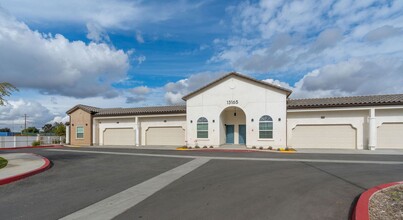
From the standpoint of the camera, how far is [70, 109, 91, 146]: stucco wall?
101 feet

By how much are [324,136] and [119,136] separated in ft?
73.1

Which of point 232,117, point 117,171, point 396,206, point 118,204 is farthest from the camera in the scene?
point 232,117

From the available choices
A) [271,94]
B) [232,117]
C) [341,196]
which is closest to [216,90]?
[232,117]

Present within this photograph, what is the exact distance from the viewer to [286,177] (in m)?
9.57

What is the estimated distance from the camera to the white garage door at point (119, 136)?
2953cm

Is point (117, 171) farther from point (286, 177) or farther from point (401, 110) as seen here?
point (401, 110)

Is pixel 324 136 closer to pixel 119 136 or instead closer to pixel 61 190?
pixel 61 190

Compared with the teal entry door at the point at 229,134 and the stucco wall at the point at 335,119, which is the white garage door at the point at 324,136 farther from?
the teal entry door at the point at 229,134

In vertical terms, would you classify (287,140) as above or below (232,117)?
below

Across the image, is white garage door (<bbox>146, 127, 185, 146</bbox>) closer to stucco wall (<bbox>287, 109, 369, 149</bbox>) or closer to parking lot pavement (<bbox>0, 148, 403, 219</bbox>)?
stucco wall (<bbox>287, 109, 369, 149</bbox>)

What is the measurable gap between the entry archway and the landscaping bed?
1807 centimetres

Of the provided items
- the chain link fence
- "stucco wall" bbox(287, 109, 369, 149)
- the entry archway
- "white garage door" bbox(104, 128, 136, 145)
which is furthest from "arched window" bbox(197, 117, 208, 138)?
the chain link fence

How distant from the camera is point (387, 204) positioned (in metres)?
5.79

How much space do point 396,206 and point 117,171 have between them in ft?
33.8
